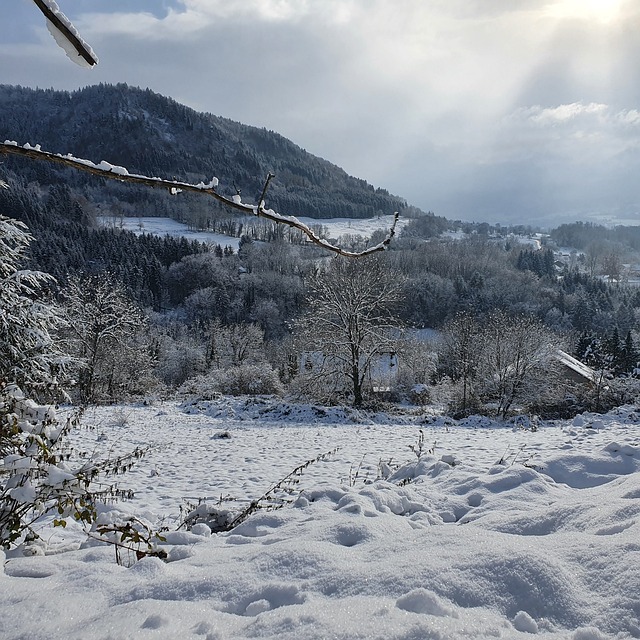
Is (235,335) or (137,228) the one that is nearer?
(235,335)

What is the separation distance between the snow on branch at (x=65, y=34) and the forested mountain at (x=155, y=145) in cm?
15029

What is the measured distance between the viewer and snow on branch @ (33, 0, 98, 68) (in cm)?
64

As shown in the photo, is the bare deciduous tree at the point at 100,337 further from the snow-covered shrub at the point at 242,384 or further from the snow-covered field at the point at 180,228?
the snow-covered field at the point at 180,228

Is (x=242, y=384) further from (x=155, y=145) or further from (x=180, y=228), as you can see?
(x=155, y=145)

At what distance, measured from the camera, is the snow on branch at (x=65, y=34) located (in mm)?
641

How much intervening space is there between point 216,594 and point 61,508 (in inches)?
42.3

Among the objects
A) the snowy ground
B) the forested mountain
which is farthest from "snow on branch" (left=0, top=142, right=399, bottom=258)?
the forested mountain

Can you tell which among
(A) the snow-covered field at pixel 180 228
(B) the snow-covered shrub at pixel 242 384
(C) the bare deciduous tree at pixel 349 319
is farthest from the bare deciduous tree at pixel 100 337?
(A) the snow-covered field at pixel 180 228

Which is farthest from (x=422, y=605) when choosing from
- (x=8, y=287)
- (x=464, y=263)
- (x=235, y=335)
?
(x=464, y=263)

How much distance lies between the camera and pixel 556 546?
89.4 inches

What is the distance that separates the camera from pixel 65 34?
0.66 metres

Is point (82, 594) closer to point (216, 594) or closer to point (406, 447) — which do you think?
point (216, 594)

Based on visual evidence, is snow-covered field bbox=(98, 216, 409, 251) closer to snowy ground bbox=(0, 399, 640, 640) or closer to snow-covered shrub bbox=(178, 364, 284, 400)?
snow-covered shrub bbox=(178, 364, 284, 400)

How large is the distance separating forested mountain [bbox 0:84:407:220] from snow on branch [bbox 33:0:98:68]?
150 meters
